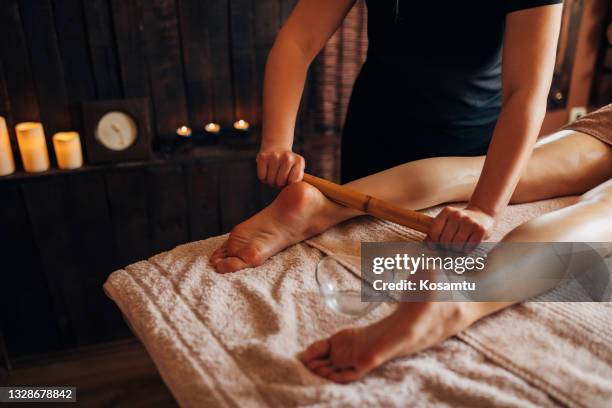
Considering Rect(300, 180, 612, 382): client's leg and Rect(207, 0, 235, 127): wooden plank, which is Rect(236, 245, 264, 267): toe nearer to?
Rect(300, 180, 612, 382): client's leg

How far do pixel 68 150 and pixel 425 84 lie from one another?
3.80ft

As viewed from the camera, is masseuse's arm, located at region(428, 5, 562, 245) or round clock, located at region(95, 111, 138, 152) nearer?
masseuse's arm, located at region(428, 5, 562, 245)

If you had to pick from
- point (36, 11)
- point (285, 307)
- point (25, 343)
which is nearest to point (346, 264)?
point (285, 307)

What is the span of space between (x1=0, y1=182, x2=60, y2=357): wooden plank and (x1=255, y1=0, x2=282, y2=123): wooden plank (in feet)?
2.98

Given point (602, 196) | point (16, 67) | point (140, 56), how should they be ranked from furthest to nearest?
1. point (140, 56)
2. point (16, 67)
3. point (602, 196)

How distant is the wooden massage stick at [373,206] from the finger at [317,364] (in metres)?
0.35

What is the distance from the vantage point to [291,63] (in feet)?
4.12

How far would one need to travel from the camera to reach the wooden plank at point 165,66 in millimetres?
1812

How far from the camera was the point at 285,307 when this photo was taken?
889mm

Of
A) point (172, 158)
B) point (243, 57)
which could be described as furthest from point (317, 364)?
point (243, 57)

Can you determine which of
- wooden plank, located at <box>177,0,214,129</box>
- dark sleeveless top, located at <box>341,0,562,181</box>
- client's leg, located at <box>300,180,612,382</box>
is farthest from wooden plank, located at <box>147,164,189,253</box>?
client's leg, located at <box>300,180,612,382</box>

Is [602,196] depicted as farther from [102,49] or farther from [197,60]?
[102,49]

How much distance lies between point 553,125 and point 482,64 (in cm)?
147

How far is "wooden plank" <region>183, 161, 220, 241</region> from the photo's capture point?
77.1 inches
